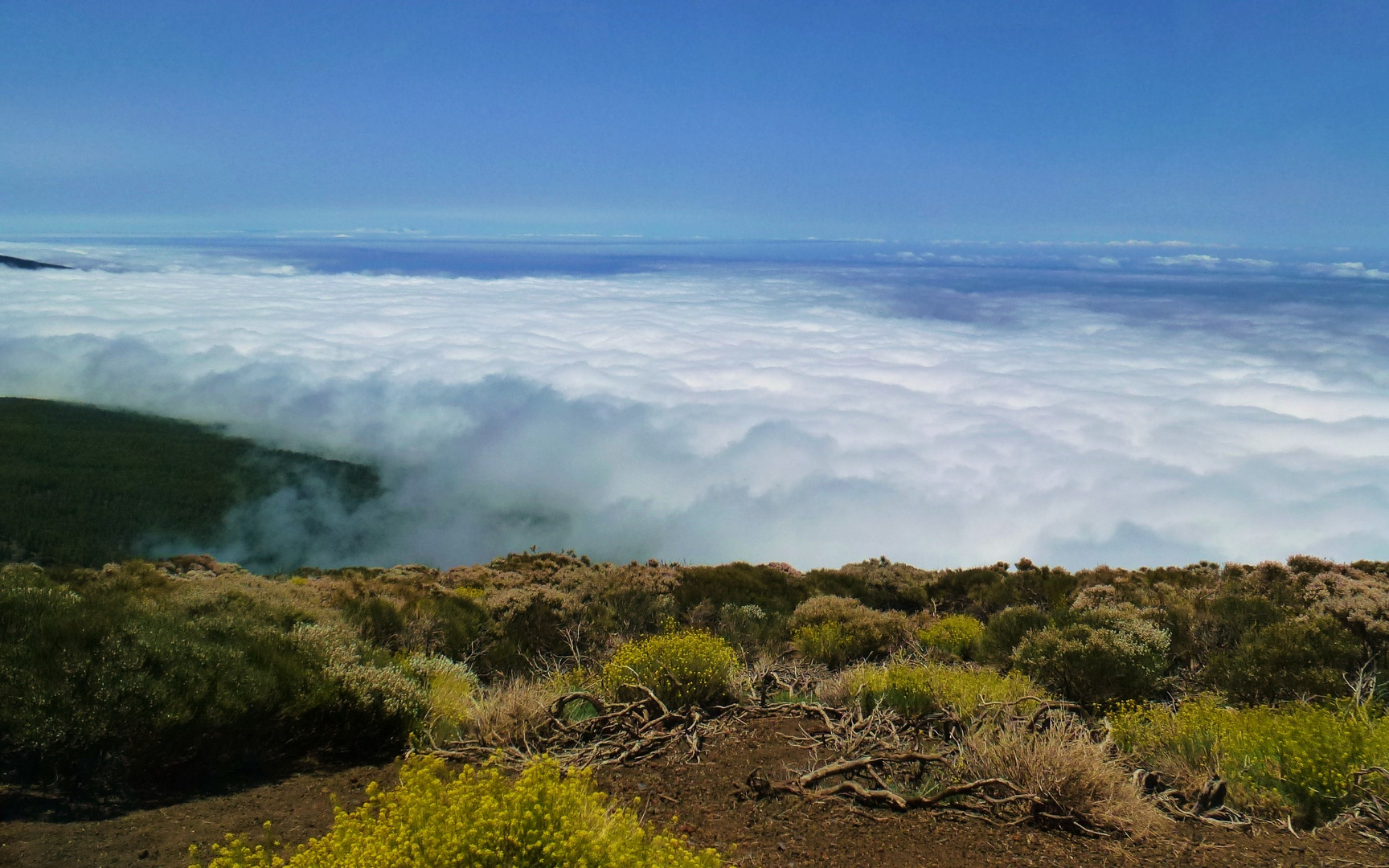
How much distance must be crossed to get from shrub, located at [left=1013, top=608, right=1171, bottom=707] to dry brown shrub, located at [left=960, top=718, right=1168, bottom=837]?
3.02 metres

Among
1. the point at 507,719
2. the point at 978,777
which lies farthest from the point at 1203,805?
the point at 507,719

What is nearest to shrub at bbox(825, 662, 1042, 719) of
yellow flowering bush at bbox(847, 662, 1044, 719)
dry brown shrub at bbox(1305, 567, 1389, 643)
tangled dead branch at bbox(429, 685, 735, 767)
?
yellow flowering bush at bbox(847, 662, 1044, 719)

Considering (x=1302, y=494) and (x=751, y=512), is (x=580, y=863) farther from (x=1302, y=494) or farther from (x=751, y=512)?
(x=751, y=512)

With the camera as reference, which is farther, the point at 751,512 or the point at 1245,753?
the point at 751,512

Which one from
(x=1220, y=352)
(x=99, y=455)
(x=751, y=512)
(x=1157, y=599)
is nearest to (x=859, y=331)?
(x=1220, y=352)

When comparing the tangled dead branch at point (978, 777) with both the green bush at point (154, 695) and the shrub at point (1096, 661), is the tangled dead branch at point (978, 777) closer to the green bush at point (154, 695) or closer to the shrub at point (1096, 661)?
the shrub at point (1096, 661)

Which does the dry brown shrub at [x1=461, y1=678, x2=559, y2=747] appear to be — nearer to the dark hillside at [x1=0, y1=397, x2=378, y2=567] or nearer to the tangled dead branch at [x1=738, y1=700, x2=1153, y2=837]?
the tangled dead branch at [x1=738, y1=700, x2=1153, y2=837]

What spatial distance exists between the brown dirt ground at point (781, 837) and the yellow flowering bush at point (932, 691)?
1.78 meters

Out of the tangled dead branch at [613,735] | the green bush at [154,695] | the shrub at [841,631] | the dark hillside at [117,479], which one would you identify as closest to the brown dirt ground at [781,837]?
the green bush at [154,695]

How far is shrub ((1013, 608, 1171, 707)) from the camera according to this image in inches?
297

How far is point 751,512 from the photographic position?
8425 cm

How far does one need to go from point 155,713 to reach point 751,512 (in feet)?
264

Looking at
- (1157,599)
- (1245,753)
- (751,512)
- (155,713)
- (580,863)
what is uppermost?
(580,863)

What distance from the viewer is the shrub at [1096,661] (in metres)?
7.54
